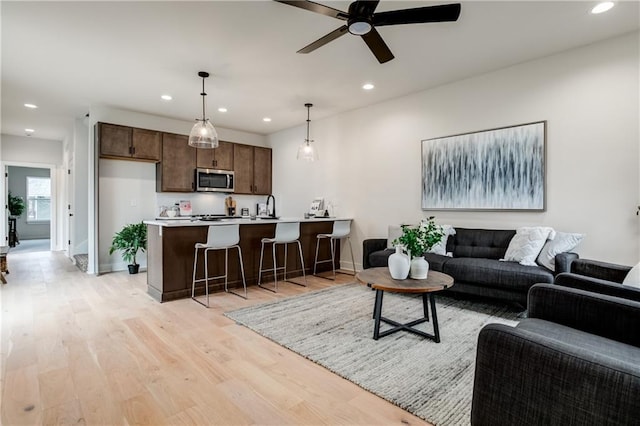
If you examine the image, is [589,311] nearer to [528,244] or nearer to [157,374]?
[528,244]

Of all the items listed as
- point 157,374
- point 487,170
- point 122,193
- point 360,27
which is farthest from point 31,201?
point 487,170

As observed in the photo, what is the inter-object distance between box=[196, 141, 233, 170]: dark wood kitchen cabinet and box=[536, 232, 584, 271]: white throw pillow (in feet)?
18.0

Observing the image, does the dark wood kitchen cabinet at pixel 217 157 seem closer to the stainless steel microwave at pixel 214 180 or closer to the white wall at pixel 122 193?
the stainless steel microwave at pixel 214 180

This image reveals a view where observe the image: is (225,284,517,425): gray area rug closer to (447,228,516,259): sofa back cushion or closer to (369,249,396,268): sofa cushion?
(369,249,396,268): sofa cushion

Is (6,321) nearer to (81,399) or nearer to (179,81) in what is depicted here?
(81,399)

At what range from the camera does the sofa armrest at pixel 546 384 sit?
1046mm

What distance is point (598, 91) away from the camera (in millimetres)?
3301

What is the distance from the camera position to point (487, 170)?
13.3 ft

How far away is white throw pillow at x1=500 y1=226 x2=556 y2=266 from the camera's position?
10.9 feet

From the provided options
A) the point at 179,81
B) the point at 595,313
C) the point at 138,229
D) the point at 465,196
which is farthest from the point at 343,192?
the point at 595,313

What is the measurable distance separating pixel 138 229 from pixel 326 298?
3438 mm

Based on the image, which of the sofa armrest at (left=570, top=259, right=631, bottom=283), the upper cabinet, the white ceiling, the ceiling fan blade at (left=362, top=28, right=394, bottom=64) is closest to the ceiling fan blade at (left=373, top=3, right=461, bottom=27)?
the ceiling fan blade at (left=362, top=28, right=394, bottom=64)

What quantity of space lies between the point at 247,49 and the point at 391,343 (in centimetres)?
316

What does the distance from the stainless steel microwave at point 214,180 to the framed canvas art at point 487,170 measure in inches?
152
